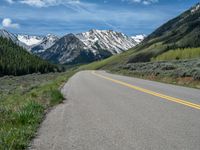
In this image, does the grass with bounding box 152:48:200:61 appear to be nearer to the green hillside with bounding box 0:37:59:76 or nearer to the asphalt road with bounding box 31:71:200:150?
the green hillside with bounding box 0:37:59:76

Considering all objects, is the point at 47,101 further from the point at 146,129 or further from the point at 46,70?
the point at 46,70

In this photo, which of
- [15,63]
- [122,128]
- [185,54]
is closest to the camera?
[122,128]

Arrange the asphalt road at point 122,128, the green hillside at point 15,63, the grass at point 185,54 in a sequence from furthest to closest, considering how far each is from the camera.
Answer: the green hillside at point 15,63, the grass at point 185,54, the asphalt road at point 122,128

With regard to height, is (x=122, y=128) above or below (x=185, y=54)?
below

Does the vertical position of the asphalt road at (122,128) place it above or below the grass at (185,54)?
below

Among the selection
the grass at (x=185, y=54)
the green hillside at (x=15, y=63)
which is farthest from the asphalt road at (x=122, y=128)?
the green hillside at (x=15, y=63)

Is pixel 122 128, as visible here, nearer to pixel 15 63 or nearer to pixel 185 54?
pixel 185 54

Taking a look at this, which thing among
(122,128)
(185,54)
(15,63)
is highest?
(185,54)

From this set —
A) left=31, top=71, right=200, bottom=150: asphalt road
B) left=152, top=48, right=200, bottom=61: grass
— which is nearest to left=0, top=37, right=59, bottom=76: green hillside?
left=152, top=48, right=200, bottom=61: grass

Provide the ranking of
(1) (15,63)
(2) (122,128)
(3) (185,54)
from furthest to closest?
(1) (15,63) < (3) (185,54) < (2) (122,128)

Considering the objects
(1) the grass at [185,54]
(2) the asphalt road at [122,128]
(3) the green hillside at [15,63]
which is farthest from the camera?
(3) the green hillside at [15,63]

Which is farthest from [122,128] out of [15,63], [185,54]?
[15,63]

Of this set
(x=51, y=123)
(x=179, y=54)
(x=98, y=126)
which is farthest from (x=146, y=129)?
(x=179, y=54)

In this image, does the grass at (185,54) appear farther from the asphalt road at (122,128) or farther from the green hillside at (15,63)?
the asphalt road at (122,128)
